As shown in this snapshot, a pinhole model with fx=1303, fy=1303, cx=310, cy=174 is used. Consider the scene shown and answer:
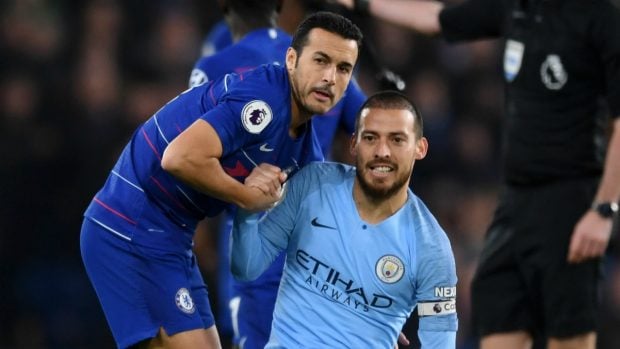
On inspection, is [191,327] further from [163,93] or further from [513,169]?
[163,93]

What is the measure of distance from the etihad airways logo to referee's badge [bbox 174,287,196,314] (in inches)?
16.6

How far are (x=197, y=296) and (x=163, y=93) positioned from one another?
3.28 m

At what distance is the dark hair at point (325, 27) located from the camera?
412 centimetres

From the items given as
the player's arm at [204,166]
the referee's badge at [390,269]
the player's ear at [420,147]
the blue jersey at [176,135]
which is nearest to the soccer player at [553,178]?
the player's ear at [420,147]

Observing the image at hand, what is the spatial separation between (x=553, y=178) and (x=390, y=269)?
41.2 inches

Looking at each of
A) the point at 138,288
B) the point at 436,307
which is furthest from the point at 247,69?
the point at 436,307

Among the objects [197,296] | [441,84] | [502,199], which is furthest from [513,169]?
[441,84]

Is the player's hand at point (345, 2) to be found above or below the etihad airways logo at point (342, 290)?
above

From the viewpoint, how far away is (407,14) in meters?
5.53

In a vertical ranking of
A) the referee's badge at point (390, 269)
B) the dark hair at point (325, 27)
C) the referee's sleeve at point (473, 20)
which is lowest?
the referee's badge at point (390, 269)

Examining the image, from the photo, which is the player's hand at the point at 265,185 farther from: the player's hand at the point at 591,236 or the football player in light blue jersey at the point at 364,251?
the player's hand at the point at 591,236

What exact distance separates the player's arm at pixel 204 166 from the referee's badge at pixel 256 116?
12 centimetres

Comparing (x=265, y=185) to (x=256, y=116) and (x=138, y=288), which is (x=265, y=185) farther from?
(x=138, y=288)

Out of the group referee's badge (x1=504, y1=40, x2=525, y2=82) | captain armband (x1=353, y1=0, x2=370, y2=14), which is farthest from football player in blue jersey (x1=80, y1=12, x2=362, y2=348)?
captain armband (x1=353, y1=0, x2=370, y2=14)
